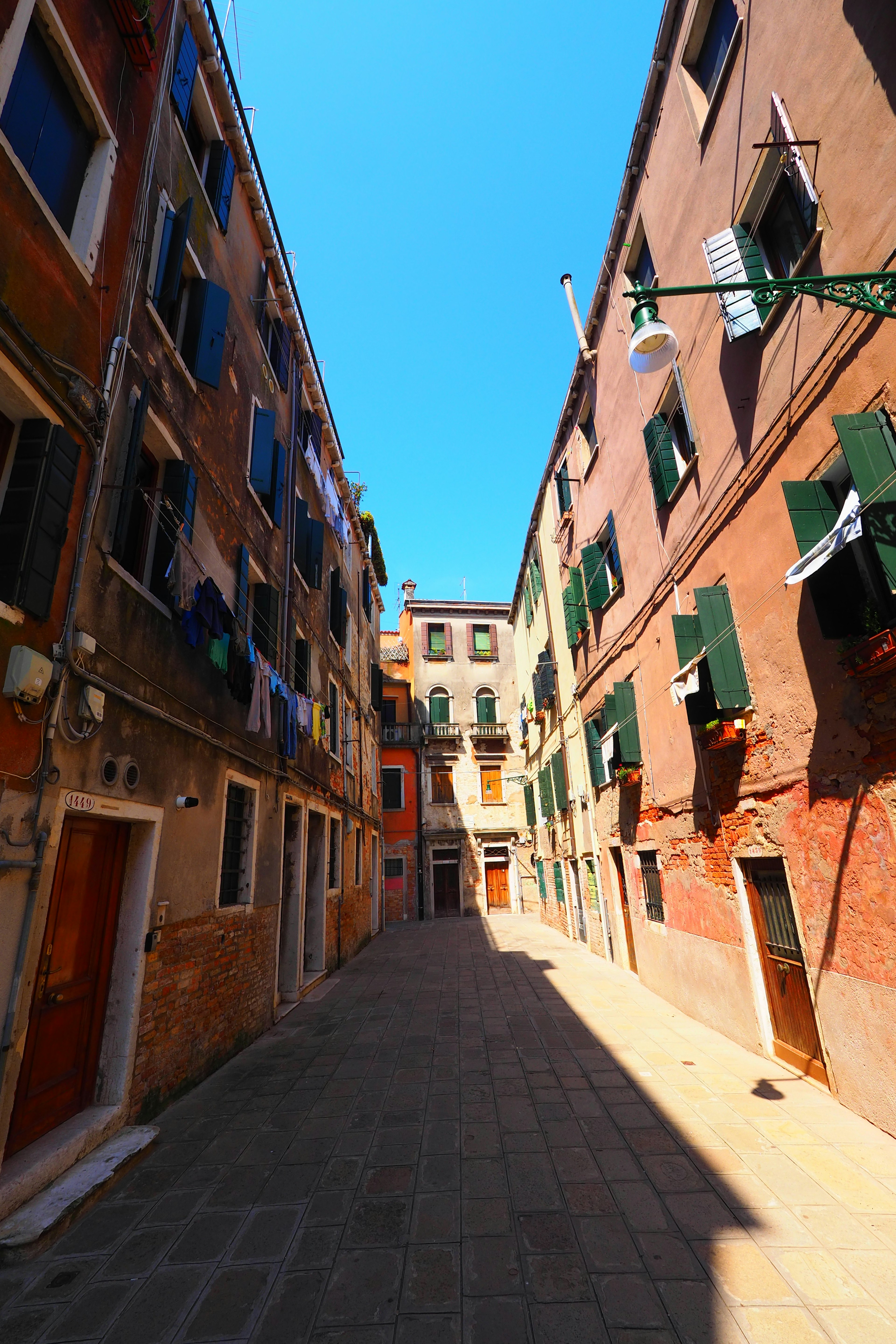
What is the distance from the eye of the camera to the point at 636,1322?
267 centimetres

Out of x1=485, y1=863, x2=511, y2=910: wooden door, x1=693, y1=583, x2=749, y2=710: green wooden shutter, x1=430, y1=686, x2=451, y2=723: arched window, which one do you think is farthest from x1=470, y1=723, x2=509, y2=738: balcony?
x1=693, y1=583, x2=749, y2=710: green wooden shutter

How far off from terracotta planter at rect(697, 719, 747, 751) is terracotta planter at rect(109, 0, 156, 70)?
8.16 m

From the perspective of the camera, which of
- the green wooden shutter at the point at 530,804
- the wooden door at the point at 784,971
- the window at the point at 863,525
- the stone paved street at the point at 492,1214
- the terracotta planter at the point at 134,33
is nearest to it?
the stone paved street at the point at 492,1214

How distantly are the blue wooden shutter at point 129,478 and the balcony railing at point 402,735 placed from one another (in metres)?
20.6

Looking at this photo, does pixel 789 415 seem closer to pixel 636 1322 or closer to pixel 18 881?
pixel 636 1322

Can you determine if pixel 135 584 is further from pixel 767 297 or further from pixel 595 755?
pixel 595 755

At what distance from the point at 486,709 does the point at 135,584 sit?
73.7 ft

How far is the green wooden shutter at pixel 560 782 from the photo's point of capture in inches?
599

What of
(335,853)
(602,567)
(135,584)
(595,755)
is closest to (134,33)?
(135,584)

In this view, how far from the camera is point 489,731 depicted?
25.9m

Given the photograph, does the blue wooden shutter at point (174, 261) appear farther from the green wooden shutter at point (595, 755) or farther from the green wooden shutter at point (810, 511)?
the green wooden shutter at point (595, 755)

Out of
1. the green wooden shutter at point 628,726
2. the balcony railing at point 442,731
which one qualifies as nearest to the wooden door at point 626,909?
the green wooden shutter at point 628,726

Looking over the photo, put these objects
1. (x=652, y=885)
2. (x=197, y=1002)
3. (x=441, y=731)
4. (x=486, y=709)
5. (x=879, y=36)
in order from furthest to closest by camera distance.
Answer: (x=486, y=709), (x=441, y=731), (x=652, y=885), (x=197, y=1002), (x=879, y=36)

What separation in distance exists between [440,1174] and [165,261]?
26.3 ft
